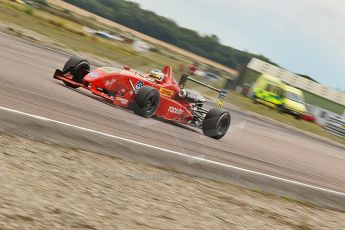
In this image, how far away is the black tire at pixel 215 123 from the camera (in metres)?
10.9

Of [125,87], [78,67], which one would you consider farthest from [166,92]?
[78,67]

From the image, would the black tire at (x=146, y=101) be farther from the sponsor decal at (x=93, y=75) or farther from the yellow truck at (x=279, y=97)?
the yellow truck at (x=279, y=97)

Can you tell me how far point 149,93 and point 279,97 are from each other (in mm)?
23325

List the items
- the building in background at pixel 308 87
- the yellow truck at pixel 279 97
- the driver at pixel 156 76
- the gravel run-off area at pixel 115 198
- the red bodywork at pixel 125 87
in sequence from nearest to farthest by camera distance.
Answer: the gravel run-off area at pixel 115 198 < the red bodywork at pixel 125 87 < the driver at pixel 156 76 < the yellow truck at pixel 279 97 < the building in background at pixel 308 87

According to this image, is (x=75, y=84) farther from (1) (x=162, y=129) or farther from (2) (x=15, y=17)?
(2) (x=15, y=17)

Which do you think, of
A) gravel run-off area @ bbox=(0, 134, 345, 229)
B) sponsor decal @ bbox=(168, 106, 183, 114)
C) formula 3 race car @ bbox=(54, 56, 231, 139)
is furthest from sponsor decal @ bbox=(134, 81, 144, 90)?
gravel run-off area @ bbox=(0, 134, 345, 229)

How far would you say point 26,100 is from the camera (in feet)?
26.2

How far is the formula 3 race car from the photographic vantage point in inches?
397

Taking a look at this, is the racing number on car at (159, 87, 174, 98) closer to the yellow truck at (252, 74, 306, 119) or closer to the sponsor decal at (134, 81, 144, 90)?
the sponsor decal at (134, 81, 144, 90)

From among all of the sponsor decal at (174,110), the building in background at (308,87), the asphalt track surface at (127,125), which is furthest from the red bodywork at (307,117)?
the sponsor decal at (174,110)

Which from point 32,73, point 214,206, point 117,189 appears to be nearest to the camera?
point 117,189

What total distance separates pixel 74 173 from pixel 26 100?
3315mm

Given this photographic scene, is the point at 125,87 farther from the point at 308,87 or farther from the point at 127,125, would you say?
the point at 308,87

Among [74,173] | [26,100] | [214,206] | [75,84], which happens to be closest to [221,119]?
[75,84]
